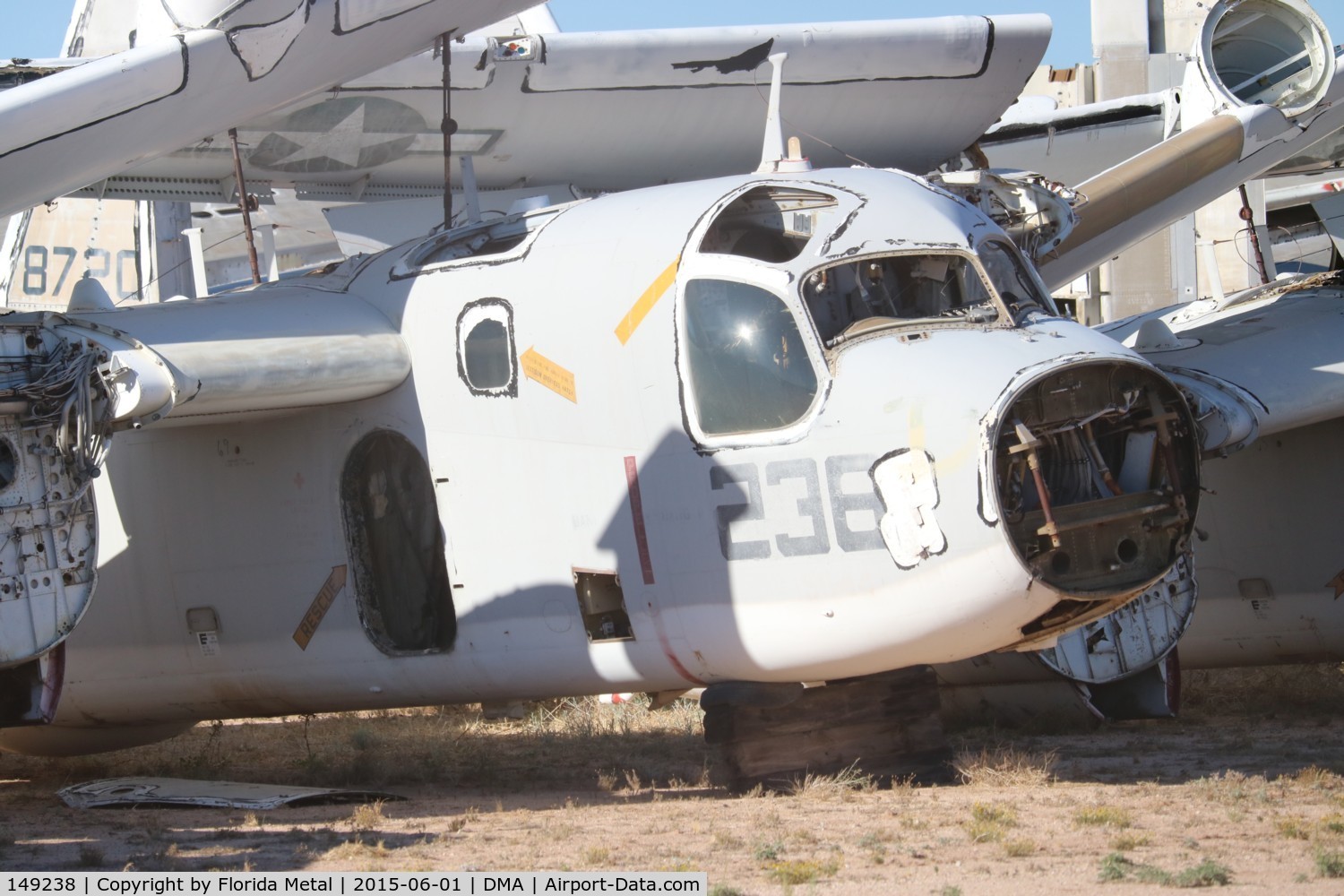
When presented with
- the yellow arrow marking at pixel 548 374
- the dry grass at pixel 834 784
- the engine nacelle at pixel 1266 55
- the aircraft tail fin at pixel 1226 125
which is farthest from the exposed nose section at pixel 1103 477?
the engine nacelle at pixel 1266 55

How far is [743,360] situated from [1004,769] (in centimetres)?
307

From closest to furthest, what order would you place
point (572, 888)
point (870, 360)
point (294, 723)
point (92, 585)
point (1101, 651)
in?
A: 1. point (572, 888)
2. point (870, 360)
3. point (92, 585)
4. point (1101, 651)
5. point (294, 723)

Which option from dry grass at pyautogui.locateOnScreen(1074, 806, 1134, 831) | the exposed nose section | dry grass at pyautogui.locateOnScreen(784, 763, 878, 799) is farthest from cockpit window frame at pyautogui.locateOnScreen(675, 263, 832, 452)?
dry grass at pyautogui.locateOnScreen(1074, 806, 1134, 831)

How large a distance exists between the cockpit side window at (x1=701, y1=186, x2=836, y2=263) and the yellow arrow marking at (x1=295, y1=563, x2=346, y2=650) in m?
3.07

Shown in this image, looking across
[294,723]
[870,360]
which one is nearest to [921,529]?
[870,360]

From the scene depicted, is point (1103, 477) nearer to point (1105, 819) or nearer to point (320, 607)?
point (1105, 819)

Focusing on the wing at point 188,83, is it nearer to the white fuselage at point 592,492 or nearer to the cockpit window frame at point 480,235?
the white fuselage at point 592,492

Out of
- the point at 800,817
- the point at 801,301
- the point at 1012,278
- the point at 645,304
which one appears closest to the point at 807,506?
the point at 801,301

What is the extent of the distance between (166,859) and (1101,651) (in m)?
6.61

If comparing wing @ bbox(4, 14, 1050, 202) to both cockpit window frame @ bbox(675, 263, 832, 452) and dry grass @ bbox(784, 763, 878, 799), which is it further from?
dry grass @ bbox(784, 763, 878, 799)

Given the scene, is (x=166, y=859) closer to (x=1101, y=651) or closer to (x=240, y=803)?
(x=240, y=803)

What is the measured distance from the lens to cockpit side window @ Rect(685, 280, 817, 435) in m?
7.92

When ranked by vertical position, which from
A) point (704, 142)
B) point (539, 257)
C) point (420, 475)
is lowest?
point (420, 475)

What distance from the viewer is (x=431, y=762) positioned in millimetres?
11469
